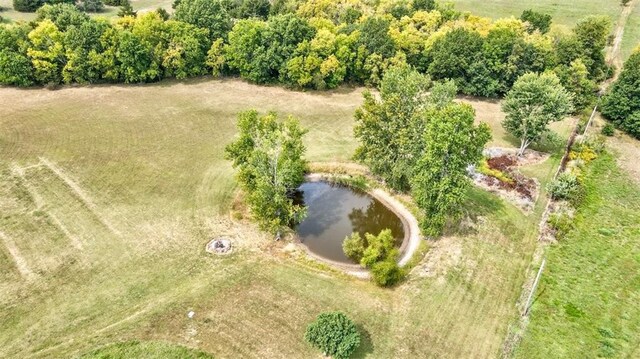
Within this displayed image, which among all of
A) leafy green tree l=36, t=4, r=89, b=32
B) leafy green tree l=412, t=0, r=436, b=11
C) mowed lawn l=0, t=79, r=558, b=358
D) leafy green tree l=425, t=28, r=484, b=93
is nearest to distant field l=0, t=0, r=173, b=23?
leafy green tree l=36, t=4, r=89, b=32

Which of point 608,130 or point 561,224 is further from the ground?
point 608,130

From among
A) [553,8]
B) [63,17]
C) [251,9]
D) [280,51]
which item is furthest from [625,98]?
[63,17]

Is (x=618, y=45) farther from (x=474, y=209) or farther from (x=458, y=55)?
(x=474, y=209)

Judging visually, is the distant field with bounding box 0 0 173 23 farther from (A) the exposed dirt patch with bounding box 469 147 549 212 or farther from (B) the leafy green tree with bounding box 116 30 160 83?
(A) the exposed dirt patch with bounding box 469 147 549 212

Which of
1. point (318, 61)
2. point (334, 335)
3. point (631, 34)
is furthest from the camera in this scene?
point (631, 34)

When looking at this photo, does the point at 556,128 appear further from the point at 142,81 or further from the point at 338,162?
the point at 142,81

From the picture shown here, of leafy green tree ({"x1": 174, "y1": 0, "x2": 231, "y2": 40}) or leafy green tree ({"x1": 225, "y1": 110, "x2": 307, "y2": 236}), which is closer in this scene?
leafy green tree ({"x1": 225, "y1": 110, "x2": 307, "y2": 236})

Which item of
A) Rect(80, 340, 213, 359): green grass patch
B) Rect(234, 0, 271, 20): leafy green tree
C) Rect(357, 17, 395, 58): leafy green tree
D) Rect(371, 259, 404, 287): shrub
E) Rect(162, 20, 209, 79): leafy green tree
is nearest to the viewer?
Rect(80, 340, 213, 359): green grass patch

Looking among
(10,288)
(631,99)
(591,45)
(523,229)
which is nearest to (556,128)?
(631,99)

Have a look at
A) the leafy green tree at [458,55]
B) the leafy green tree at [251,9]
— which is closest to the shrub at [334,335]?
the leafy green tree at [458,55]
